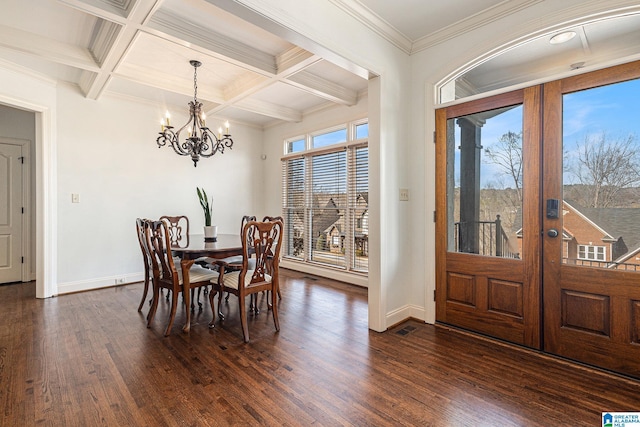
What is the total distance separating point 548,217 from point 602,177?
1.41ft

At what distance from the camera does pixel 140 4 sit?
233cm

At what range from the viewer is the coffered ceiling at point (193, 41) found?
8.43 ft

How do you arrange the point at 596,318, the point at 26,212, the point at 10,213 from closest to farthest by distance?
the point at 596,318, the point at 10,213, the point at 26,212

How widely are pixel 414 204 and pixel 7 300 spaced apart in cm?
509

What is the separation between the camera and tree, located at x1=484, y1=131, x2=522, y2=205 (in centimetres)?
265

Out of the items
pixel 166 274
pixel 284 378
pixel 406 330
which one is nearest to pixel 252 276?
pixel 166 274

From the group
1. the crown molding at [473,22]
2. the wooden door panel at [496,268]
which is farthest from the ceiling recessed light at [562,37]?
the wooden door panel at [496,268]

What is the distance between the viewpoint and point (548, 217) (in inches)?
96.8

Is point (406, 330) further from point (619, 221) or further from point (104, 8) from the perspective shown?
point (104, 8)

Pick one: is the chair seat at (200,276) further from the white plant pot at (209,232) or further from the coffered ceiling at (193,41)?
the coffered ceiling at (193,41)

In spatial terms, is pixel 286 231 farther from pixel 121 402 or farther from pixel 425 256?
pixel 121 402

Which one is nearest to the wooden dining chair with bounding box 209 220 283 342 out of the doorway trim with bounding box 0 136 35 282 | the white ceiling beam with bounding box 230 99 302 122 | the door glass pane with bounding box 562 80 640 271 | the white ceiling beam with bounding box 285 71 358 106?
the white ceiling beam with bounding box 285 71 358 106

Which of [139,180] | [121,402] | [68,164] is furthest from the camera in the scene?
[139,180]

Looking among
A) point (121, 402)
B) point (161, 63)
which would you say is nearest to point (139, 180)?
point (161, 63)
